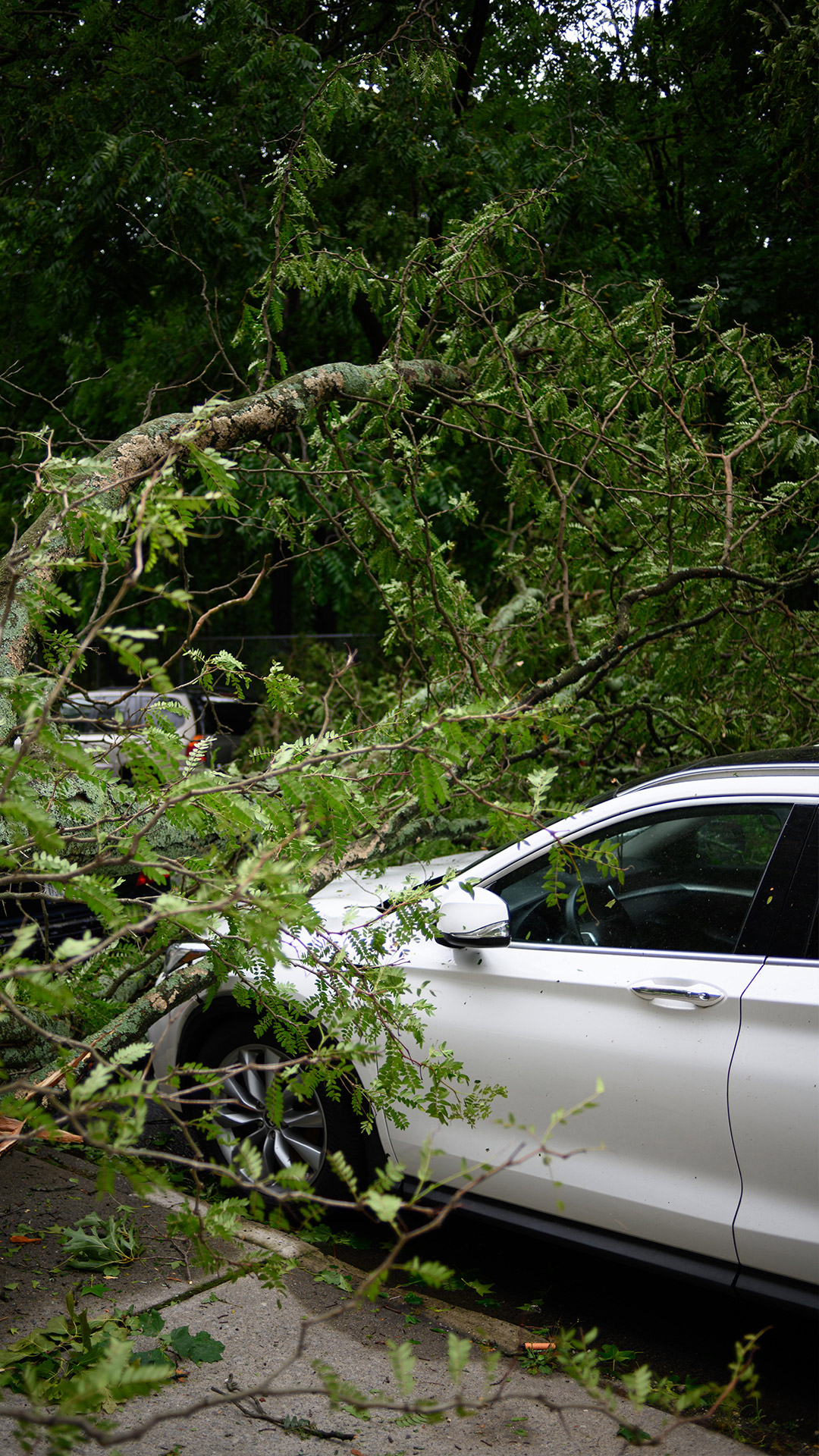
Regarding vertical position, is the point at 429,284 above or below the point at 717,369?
above

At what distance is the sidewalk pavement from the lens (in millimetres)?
2762

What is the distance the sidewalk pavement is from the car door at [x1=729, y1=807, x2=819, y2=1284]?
529 millimetres

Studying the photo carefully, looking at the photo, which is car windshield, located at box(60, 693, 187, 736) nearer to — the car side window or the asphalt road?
the car side window

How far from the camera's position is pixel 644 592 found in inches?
190

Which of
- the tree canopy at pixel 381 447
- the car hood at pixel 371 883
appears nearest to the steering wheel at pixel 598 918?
the car hood at pixel 371 883

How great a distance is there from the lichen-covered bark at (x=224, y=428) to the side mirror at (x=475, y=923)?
4.72ft

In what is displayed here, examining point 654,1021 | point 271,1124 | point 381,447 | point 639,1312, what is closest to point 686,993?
point 654,1021

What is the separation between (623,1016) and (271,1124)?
4.59 ft

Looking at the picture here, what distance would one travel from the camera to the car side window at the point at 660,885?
Result: 3.23 meters

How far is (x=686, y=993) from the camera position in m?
3.03

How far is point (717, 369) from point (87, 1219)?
466 cm

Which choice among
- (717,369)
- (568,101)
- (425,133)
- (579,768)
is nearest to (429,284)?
(717,369)

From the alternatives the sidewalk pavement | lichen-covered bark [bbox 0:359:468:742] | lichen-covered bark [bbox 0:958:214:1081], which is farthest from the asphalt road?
lichen-covered bark [bbox 0:359:468:742]

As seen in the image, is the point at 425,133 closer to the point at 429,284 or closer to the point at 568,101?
the point at 568,101
